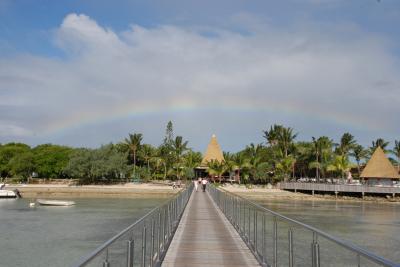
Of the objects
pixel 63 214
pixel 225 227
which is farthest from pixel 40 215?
pixel 225 227

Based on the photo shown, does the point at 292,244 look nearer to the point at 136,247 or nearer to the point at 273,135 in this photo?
the point at 136,247

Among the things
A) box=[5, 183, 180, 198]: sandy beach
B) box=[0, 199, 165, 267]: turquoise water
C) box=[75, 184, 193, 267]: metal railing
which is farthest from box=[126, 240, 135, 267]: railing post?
box=[5, 183, 180, 198]: sandy beach

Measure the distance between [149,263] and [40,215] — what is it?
34462 mm

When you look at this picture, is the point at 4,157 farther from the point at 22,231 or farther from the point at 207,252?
the point at 207,252

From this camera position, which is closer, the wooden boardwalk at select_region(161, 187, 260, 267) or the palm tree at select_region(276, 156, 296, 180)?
the wooden boardwalk at select_region(161, 187, 260, 267)

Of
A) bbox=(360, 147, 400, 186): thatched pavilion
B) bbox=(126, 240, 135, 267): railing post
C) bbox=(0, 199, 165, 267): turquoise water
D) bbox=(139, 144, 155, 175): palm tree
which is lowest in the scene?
bbox=(0, 199, 165, 267): turquoise water

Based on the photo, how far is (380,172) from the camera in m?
70.6

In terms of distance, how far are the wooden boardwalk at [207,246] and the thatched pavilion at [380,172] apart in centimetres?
5966

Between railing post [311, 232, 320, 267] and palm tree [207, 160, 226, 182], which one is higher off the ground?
palm tree [207, 160, 226, 182]

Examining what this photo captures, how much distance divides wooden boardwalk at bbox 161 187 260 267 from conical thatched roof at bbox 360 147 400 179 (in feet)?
196

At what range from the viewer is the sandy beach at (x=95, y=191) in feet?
212

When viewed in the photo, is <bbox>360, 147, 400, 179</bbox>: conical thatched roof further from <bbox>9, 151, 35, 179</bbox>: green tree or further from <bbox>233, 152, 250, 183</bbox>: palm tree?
<bbox>9, 151, 35, 179</bbox>: green tree

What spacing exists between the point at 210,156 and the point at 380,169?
30.5 meters

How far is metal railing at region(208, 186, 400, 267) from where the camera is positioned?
3955mm
